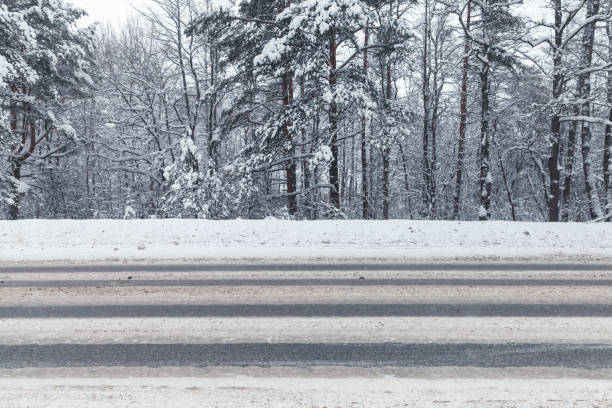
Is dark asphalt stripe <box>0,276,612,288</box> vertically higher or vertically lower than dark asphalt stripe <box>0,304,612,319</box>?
higher

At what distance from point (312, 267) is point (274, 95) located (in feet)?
38.4

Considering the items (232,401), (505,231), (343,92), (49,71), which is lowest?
(232,401)

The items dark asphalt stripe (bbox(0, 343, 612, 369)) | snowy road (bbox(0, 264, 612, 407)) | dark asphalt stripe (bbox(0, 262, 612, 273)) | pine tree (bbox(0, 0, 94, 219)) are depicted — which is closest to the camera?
snowy road (bbox(0, 264, 612, 407))

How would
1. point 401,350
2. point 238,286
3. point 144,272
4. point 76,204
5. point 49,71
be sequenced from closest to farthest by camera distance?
point 401,350, point 238,286, point 144,272, point 49,71, point 76,204

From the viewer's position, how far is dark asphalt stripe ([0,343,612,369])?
9.91ft

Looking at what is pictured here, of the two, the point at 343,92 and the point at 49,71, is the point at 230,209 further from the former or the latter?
the point at 49,71

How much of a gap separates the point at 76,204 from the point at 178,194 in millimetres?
10649

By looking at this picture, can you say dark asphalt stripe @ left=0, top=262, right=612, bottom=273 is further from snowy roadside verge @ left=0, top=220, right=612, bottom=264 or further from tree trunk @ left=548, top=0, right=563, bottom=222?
tree trunk @ left=548, top=0, right=563, bottom=222

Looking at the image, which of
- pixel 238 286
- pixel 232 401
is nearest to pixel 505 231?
pixel 238 286

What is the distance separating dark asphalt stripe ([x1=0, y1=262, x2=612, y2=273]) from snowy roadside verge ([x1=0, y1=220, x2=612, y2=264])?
0.45 m

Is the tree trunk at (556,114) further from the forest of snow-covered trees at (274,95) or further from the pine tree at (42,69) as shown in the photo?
the pine tree at (42,69)

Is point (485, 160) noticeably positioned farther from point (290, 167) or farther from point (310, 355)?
point (310, 355)

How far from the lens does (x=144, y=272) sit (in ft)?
20.1

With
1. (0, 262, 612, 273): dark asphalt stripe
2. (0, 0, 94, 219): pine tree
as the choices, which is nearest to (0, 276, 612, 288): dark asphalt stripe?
(0, 262, 612, 273): dark asphalt stripe
